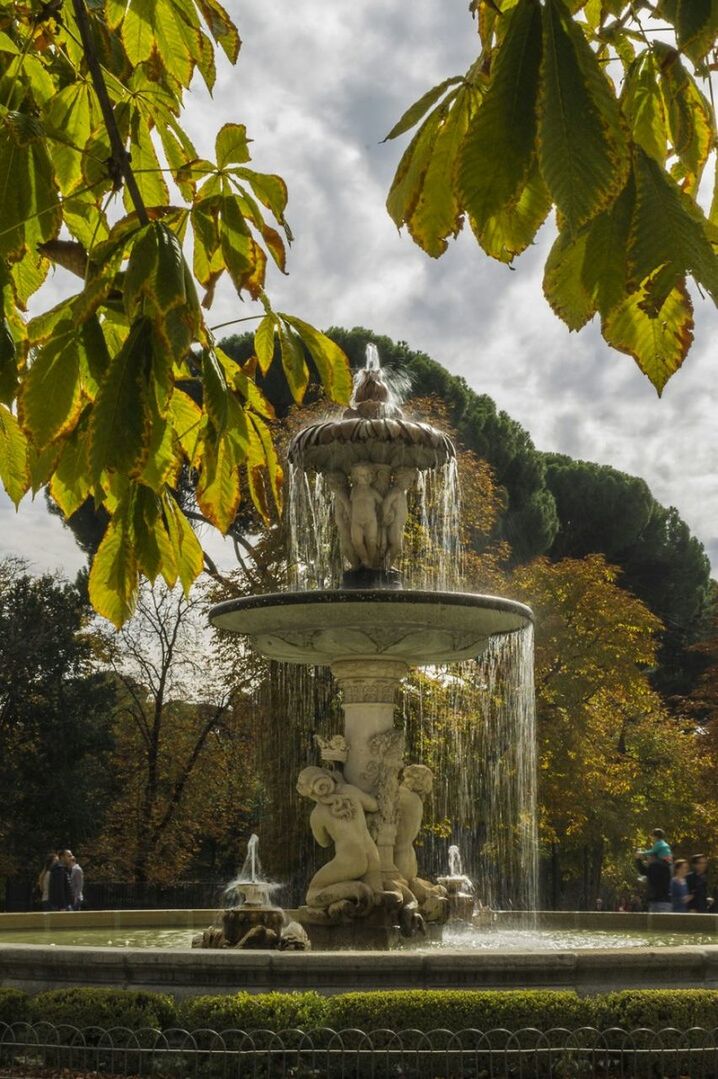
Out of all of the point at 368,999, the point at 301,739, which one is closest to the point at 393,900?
the point at 368,999

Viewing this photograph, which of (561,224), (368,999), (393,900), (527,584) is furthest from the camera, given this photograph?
(527,584)

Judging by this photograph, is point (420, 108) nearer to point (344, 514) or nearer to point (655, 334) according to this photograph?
point (655, 334)

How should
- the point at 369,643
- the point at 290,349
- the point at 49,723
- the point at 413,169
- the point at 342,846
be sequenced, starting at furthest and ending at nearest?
the point at 49,723 < the point at 369,643 < the point at 342,846 < the point at 290,349 < the point at 413,169

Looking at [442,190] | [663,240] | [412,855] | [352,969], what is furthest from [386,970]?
[663,240]

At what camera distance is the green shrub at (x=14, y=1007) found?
8.84 meters

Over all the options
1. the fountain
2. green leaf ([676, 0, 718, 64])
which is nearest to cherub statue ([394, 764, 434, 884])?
the fountain

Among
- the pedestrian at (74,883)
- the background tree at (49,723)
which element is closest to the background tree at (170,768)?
the background tree at (49,723)

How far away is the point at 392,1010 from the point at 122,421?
268 inches

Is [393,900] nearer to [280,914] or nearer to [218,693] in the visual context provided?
[280,914]

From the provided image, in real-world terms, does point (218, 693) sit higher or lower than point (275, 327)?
higher

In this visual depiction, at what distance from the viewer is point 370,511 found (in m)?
13.3

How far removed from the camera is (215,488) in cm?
286

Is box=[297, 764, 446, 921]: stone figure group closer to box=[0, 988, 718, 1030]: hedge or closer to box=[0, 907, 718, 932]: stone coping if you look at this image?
box=[0, 907, 718, 932]: stone coping

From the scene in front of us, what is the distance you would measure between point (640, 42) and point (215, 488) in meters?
1.16
